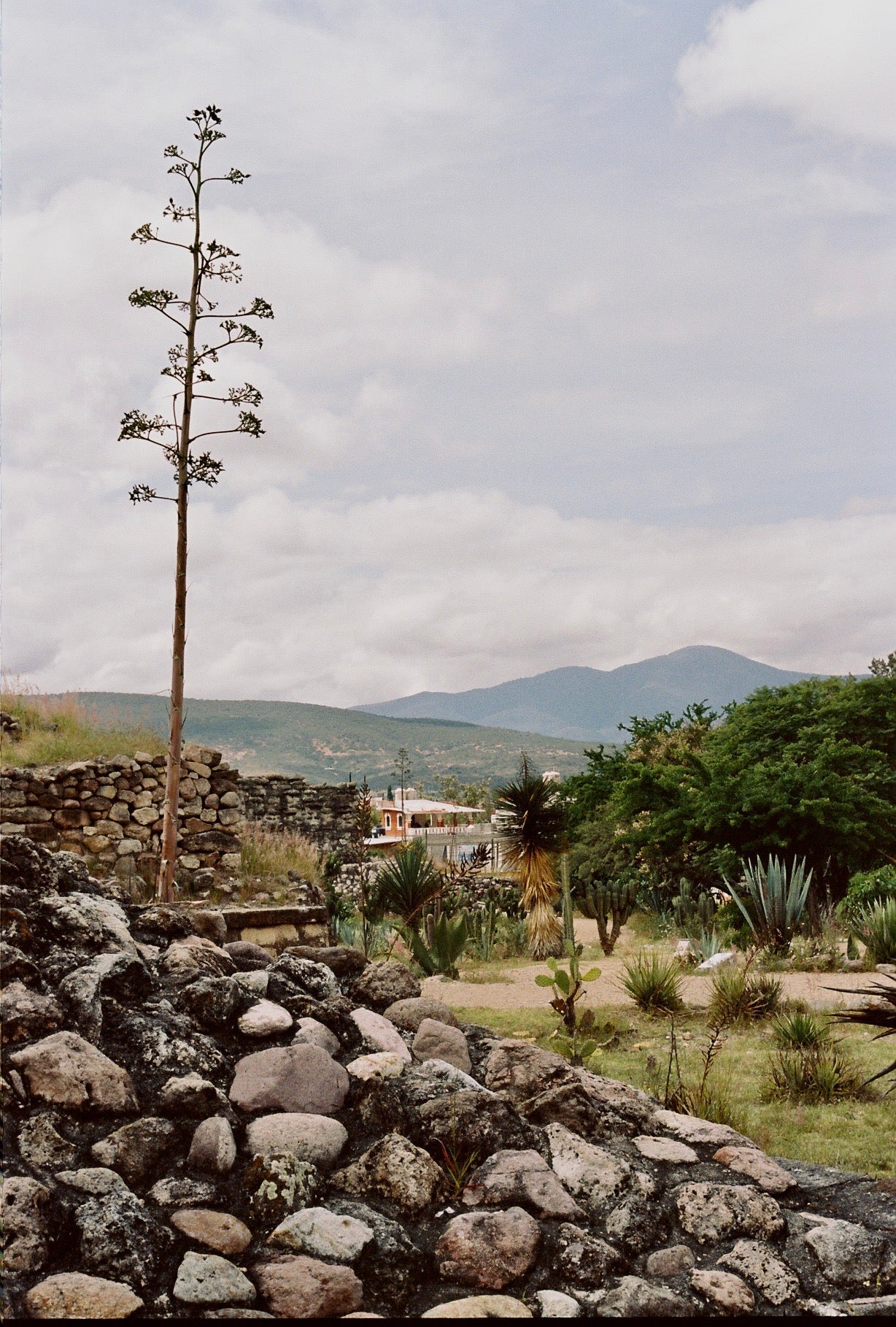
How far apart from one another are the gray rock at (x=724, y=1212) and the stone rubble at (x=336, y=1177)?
0.03 ft

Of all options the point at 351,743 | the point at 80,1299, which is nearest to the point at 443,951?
the point at 80,1299

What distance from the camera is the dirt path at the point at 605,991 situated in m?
9.84

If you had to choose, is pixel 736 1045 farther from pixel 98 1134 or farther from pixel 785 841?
pixel 785 841

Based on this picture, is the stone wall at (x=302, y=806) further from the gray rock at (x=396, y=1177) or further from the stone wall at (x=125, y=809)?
the gray rock at (x=396, y=1177)

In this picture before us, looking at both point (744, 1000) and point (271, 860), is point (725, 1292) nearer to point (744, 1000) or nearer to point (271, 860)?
point (744, 1000)

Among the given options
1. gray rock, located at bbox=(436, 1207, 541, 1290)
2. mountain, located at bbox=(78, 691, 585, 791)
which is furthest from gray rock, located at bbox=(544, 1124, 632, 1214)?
mountain, located at bbox=(78, 691, 585, 791)

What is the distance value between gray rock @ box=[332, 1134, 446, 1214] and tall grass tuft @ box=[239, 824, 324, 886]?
8999mm

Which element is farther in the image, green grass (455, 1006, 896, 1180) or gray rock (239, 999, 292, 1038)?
green grass (455, 1006, 896, 1180)

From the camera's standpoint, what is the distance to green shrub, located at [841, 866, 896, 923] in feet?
49.3

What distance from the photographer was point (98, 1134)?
366 cm

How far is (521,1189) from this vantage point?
3900mm

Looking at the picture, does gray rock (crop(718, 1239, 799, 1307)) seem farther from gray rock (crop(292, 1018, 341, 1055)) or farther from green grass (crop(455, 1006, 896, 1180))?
gray rock (crop(292, 1018, 341, 1055))

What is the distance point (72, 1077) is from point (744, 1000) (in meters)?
6.76

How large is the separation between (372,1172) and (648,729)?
2254 centimetres
